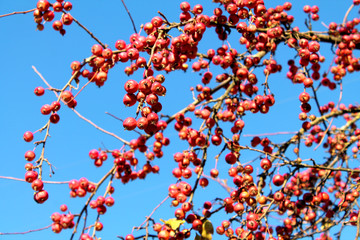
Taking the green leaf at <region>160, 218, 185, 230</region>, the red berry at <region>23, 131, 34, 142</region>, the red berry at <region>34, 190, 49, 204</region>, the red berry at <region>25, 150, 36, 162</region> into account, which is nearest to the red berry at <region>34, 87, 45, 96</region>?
the red berry at <region>23, 131, 34, 142</region>

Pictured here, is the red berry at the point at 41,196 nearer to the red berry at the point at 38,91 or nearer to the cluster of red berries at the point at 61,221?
the cluster of red berries at the point at 61,221

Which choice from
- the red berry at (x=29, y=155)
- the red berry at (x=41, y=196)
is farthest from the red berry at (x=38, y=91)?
the red berry at (x=41, y=196)

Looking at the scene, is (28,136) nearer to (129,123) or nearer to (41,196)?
(41,196)

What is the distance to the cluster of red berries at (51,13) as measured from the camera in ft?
9.28

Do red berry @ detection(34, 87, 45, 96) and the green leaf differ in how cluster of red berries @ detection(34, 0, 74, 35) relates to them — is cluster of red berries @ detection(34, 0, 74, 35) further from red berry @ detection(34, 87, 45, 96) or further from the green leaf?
the green leaf

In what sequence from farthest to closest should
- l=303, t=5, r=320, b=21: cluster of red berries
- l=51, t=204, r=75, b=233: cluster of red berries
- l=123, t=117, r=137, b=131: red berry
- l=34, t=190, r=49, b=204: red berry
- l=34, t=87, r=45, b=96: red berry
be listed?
l=303, t=5, r=320, b=21: cluster of red berries, l=51, t=204, r=75, b=233: cluster of red berries, l=34, t=87, r=45, b=96: red berry, l=34, t=190, r=49, b=204: red berry, l=123, t=117, r=137, b=131: red berry

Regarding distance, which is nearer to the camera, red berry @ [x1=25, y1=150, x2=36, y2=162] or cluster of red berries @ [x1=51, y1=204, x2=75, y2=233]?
red berry @ [x1=25, y1=150, x2=36, y2=162]

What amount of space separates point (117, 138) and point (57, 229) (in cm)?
92

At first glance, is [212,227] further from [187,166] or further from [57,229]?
[57,229]

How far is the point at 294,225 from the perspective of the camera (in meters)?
3.69

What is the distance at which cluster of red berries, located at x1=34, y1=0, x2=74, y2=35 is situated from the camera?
9.28ft

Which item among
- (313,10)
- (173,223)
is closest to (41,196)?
(173,223)

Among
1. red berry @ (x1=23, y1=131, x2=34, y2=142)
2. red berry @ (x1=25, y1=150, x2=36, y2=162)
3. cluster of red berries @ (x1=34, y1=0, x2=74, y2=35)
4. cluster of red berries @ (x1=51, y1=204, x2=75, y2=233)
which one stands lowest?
cluster of red berries @ (x1=51, y1=204, x2=75, y2=233)

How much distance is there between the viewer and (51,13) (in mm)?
2867
